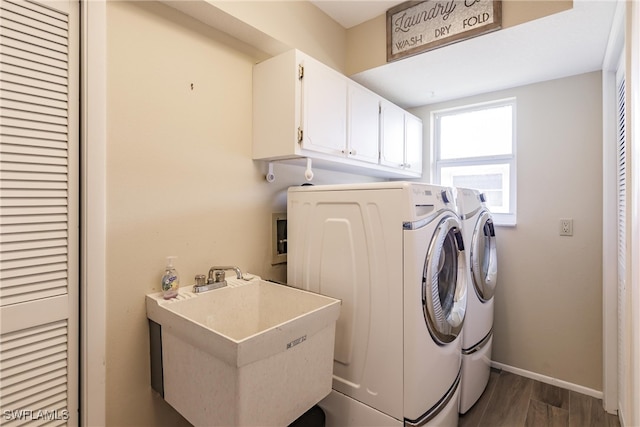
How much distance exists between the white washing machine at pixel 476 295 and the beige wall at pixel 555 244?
0.40 meters

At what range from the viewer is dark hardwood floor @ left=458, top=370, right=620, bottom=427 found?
191cm

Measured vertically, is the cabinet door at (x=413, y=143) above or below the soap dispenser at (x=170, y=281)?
above

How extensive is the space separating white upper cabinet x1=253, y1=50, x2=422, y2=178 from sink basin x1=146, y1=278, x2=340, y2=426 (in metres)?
0.81

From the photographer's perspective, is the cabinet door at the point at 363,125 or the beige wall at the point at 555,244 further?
the beige wall at the point at 555,244

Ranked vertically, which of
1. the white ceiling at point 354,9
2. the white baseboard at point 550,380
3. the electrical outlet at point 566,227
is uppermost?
the white ceiling at point 354,9

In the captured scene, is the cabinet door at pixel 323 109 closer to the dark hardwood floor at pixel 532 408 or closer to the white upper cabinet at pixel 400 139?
the white upper cabinet at pixel 400 139

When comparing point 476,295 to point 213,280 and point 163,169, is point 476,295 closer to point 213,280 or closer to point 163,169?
point 213,280

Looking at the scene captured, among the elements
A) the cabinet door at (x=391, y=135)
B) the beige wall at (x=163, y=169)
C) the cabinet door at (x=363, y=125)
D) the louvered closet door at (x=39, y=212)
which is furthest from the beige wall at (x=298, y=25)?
the louvered closet door at (x=39, y=212)

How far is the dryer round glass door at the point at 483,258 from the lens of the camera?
6.48 feet

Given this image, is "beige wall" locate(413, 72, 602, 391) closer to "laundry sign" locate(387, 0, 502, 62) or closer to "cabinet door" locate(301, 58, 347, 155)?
"laundry sign" locate(387, 0, 502, 62)

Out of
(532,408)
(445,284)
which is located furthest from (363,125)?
(532,408)

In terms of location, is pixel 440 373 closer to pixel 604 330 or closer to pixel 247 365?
pixel 247 365

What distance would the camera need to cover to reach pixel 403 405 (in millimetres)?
1401

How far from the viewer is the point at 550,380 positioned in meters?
2.32
